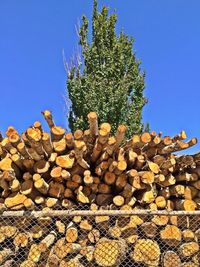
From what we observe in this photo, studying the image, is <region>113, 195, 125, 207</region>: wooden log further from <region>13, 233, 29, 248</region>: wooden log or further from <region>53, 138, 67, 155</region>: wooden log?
<region>13, 233, 29, 248</region>: wooden log

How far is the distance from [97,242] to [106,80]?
690 cm

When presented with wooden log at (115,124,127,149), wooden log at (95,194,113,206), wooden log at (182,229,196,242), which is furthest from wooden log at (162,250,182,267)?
wooden log at (115,124,127,149)

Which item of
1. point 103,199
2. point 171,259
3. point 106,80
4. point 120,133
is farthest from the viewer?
point 106,80

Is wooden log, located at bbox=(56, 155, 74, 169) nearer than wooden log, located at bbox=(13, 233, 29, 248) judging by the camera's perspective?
No

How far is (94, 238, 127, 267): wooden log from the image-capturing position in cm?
383

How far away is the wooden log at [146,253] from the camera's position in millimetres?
3908

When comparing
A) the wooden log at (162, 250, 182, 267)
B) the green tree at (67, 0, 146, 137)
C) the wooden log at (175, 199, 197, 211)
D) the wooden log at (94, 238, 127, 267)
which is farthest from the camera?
the green tree at (67, 0, 146, 137)

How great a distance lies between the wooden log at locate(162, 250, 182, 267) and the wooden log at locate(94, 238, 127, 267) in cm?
44

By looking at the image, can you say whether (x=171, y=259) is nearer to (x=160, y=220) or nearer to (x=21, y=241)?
(x=160, y=220)

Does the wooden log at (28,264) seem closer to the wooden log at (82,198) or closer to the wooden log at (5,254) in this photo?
the wooden log at (5,254)

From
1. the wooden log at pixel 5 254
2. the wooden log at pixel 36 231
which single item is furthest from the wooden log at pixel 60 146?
the wooden log at pixel 5 254

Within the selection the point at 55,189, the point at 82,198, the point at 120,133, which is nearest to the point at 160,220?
the point at 82,198

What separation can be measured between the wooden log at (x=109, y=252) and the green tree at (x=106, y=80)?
240 inches

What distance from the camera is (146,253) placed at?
393cm
